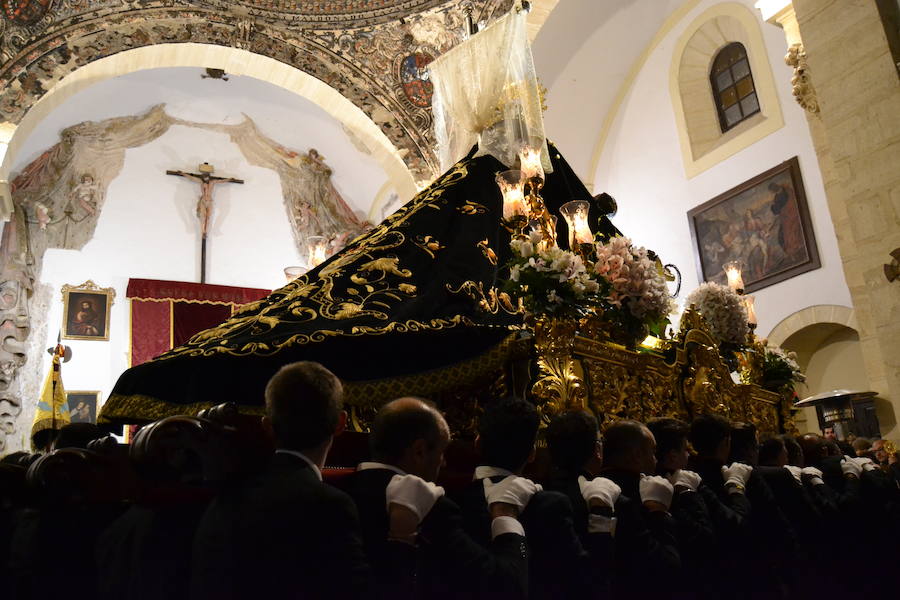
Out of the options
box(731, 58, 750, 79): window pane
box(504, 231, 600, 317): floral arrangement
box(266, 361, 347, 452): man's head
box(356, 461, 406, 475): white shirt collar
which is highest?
box(731, 58, 750, 79): window pane

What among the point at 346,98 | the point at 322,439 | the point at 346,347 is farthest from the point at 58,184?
the point at 322,439

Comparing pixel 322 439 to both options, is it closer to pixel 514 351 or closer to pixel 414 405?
pixel 414 405

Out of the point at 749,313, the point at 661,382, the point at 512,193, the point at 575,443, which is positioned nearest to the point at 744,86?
the point at 749,313

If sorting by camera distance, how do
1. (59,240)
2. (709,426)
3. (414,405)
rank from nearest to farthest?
(414,405) → (709,426) → (59,240)

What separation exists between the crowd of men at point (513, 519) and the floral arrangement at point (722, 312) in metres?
1.54

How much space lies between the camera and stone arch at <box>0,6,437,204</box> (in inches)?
302

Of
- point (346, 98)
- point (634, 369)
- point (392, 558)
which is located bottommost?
point (392, 558)

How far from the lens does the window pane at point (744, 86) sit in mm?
9963

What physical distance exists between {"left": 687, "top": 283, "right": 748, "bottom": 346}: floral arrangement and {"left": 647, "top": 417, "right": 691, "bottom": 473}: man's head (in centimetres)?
214

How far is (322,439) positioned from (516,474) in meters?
0.61

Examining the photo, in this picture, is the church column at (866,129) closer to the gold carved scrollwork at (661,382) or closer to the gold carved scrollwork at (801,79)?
the gold carved scrollwork at (661,382)

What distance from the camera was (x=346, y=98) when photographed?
9.11 meters

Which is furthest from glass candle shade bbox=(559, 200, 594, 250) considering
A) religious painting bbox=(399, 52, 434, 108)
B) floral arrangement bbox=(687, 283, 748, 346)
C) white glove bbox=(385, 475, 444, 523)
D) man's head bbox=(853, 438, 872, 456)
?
religious painting bbox=(399, 52, 434, 108)

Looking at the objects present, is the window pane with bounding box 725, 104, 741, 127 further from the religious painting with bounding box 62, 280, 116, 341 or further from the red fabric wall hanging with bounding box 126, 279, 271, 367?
the religious painting with bounding box 62, 280, 116, 341
